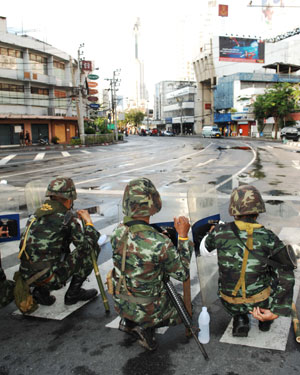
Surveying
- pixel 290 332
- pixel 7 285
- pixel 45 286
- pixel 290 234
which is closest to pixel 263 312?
pixel 290 332

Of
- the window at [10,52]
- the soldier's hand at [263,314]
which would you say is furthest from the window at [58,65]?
the soldier's hand at [263,314]

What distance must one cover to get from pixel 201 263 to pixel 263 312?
0.64 meters

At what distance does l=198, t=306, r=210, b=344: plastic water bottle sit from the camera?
115 inches

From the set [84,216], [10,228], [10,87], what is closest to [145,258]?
[84,216]

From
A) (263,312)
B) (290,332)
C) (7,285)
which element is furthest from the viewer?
(7,285)

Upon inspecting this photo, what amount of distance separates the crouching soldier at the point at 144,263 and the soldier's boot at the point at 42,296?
1197mm

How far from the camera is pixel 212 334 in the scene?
320 centimetres

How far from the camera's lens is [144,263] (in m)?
2.67

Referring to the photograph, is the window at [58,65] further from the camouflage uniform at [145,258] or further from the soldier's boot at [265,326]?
the soldier's boot at [265,326]

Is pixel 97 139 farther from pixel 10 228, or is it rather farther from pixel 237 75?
pixel 10 228

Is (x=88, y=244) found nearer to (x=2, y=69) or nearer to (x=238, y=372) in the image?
(x=238, y=372)

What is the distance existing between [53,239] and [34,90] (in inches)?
1680

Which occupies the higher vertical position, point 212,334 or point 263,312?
point 263,312

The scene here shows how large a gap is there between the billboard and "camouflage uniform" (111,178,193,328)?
75.9 m
